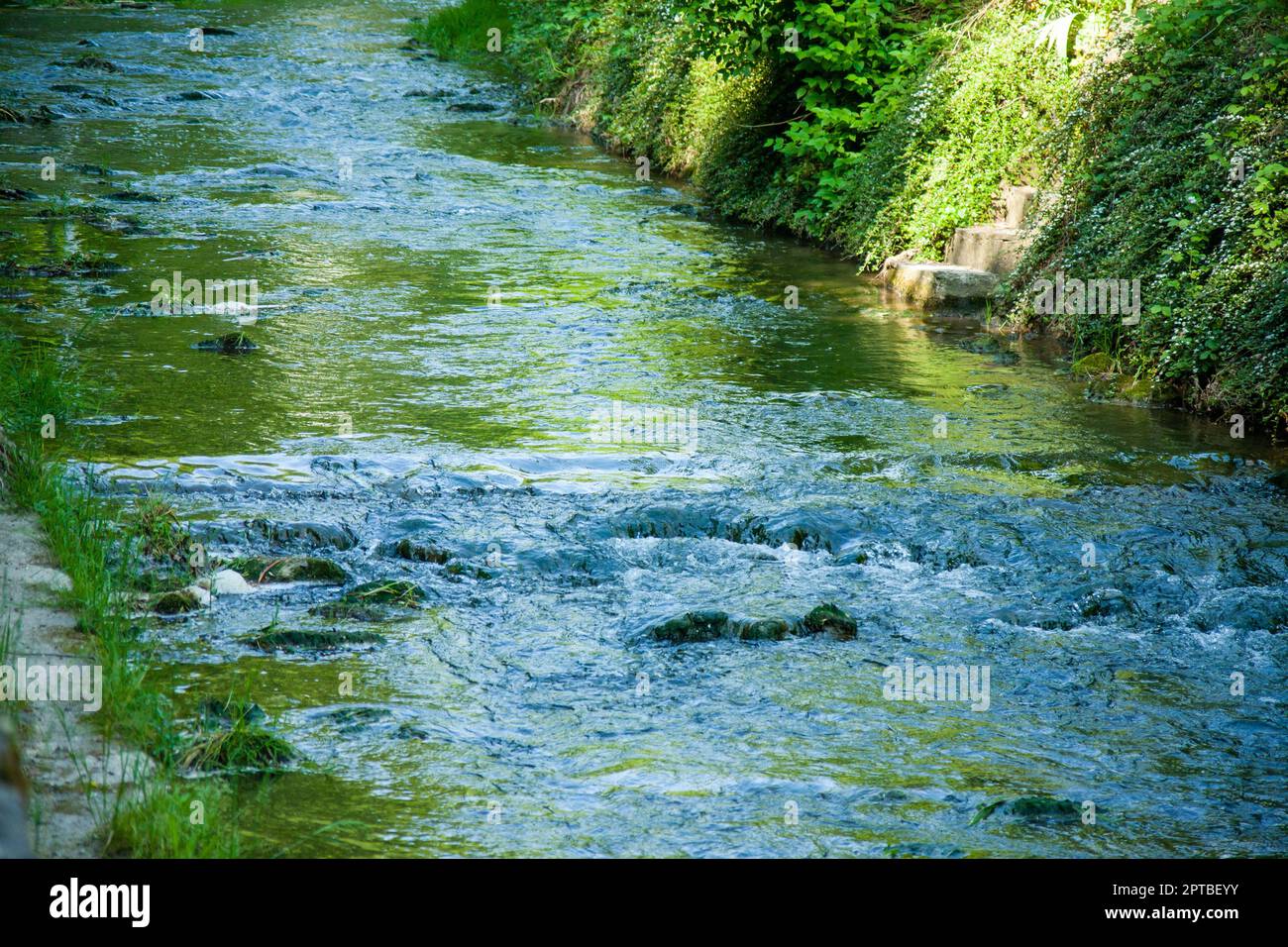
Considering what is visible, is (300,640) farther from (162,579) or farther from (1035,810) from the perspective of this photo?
(1035,810)

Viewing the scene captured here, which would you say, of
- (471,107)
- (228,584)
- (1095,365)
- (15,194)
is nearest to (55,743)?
(228,584)

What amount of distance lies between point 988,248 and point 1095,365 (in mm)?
2153

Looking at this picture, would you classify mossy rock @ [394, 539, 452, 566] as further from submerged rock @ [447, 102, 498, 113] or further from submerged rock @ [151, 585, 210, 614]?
submerged rock @ [447, 102, 498, 113]

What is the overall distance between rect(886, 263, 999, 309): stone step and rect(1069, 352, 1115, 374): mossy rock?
1.74 metres

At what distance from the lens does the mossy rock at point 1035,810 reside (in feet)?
13.8

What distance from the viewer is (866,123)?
13.0m

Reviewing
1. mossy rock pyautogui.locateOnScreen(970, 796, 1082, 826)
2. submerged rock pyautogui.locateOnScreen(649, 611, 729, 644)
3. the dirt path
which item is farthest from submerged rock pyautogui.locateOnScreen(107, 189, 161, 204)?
mossy rock pyautogui.locateOnScreen(970, 796, 1082, 826)

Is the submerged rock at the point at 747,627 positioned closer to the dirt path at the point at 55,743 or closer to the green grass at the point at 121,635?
the green grass at the point at 121,635

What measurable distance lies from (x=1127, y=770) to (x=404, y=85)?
861 inches

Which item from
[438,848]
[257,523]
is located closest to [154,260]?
[257,523]

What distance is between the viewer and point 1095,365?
31.3 feet

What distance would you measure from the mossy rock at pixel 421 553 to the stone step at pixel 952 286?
21.1 ft
